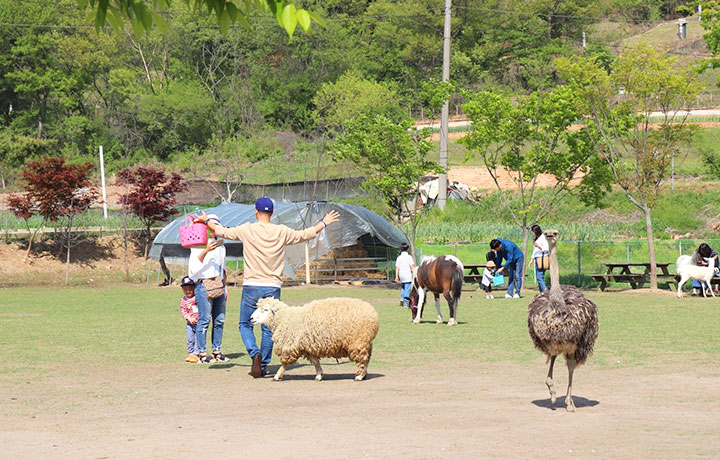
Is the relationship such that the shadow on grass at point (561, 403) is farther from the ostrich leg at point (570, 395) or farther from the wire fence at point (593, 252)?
the wire fence at point (593, 252)

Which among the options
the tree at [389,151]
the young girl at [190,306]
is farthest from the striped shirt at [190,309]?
the tree at [389,151]

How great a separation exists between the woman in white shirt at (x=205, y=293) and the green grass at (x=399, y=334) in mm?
594

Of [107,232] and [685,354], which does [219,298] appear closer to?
[685,354]

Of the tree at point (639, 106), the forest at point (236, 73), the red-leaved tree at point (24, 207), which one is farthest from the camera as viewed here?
the forest at point (236, 73)

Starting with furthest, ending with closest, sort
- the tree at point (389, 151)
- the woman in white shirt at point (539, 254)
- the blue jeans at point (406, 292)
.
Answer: the tree at point (389, 151) < the woman in white shirt at point (539, 254) < the blue jeans at point (406, 292)

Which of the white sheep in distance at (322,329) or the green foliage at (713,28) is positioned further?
the green foliage at (713,28)

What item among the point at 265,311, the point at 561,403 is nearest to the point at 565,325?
the point at 561,403

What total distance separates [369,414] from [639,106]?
24.3 metres

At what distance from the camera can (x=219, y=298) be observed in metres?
13.2

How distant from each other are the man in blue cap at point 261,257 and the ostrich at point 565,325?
10.5ft

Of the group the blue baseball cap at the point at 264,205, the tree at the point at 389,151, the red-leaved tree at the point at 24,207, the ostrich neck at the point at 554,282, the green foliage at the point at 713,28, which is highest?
the green foliage at the point at 713,28

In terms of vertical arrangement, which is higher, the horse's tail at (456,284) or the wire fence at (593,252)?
the wire fence at (593,252)

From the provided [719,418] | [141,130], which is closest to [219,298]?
[719,418]

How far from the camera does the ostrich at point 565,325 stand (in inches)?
367
